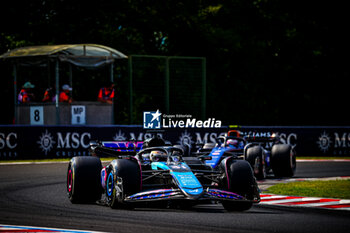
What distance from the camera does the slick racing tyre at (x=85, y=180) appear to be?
10594 mm

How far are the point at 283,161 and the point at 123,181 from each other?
762cm

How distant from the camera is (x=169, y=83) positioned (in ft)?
80.9

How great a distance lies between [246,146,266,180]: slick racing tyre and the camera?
15.5 meters

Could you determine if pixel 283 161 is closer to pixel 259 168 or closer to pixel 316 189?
pixel 259 168

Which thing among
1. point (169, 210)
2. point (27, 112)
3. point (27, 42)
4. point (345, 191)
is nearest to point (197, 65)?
point (27, 112)

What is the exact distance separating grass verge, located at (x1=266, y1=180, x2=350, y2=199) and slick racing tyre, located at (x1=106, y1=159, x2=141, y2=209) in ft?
11.7

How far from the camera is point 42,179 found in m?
15.4

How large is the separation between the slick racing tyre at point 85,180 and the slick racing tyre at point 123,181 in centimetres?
67

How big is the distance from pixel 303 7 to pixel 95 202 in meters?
30.2

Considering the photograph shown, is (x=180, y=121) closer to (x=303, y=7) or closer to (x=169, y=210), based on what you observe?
(x=169, y=210)

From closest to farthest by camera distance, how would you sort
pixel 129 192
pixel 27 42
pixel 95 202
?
pixel 129 192 < pixel 95 202 < pixel 27 42

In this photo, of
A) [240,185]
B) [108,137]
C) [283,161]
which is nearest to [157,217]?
[240,185]

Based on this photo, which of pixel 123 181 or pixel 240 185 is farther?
pixel 240 185

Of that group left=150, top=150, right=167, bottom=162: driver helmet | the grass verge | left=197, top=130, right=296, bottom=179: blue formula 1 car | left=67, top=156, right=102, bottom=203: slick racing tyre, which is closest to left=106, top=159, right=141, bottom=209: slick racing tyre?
left=67, top=156, right=102, bottom=203: slick racing tyre
